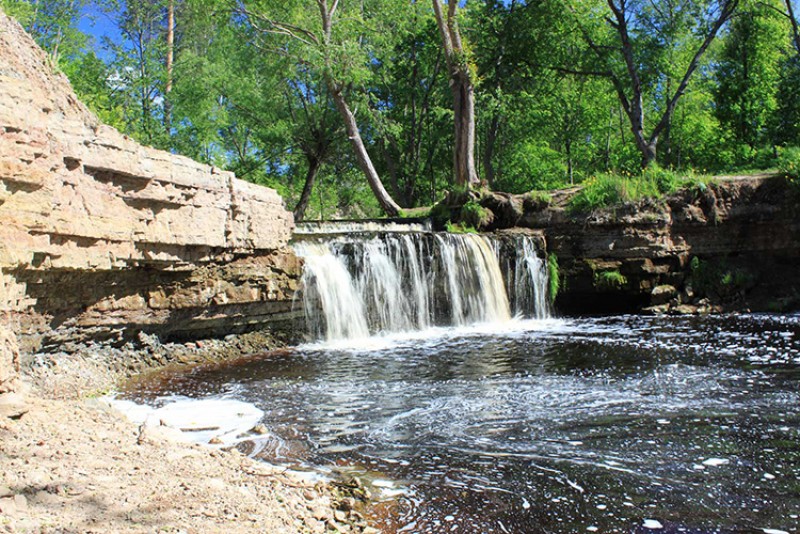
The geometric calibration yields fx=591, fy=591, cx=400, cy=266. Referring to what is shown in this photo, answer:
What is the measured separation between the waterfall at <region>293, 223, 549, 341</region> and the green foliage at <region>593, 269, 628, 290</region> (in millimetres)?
1248

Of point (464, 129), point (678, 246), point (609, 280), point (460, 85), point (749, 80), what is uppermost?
point (749, 80)

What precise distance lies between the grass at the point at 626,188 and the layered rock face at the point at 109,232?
25.0 feet

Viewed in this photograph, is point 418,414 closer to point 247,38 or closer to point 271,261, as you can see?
point 271,261

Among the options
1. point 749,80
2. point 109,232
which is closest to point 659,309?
point 109,232

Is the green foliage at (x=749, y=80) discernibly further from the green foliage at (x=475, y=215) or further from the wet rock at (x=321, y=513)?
the wet rock at (x=321, y=513)

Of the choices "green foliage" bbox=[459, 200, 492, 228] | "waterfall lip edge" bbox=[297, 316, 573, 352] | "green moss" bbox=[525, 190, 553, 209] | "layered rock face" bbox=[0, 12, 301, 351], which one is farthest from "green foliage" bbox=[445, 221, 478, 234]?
"layered rock face" bbox=[0, 12, 301, 351]

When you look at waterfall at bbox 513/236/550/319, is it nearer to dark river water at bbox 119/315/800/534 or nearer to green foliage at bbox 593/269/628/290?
green foliage at bbox 593/269/628/290

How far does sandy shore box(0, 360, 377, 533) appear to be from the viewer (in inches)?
114

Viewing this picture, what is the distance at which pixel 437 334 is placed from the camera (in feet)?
37.5

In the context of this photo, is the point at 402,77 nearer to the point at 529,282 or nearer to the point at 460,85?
the point at 460,85

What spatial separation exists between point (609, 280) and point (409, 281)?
16.5 ft

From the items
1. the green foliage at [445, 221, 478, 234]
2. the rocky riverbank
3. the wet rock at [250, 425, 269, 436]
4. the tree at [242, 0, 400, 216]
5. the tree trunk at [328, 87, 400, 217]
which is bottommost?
the wet rock at [250, 425, 269, 436]

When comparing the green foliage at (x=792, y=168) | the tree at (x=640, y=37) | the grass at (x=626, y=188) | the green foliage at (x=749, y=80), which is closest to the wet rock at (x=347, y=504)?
the grass at (x=626, y=188)

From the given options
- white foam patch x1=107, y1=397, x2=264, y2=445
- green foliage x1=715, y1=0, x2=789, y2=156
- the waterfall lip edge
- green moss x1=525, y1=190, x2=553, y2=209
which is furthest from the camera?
green foliage x1=715, y1=0, x2=789, y2=156
